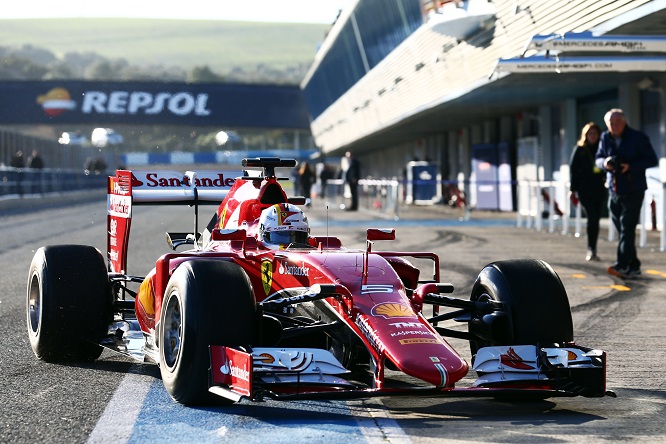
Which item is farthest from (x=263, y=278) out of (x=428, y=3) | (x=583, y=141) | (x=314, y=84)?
(x=314, y=84)

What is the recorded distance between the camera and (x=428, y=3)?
3072 cm

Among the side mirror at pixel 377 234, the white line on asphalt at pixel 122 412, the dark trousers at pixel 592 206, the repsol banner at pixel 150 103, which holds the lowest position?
the white line on asphalt at pixel 122 412

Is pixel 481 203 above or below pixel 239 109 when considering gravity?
below

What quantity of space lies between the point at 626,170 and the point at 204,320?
327 inches

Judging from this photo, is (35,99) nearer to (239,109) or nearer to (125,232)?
(239,109)

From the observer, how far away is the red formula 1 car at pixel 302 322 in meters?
6.25

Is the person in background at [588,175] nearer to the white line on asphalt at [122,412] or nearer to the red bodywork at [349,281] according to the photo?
the red bodywork at [349,281]

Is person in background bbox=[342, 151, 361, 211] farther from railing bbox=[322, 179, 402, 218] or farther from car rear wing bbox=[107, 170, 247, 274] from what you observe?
car rear wing bbox=[107, 170, 247, 274]

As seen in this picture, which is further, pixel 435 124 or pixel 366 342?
pixel 435 124

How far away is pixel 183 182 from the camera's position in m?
10.2

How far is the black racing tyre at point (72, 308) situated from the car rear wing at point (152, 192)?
1.28m

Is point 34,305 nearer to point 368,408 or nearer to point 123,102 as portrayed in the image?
point 368,408

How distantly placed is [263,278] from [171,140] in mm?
3814

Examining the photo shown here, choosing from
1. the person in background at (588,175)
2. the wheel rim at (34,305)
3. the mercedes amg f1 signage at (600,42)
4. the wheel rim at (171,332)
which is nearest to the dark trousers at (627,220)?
the person in background at (588,175)
